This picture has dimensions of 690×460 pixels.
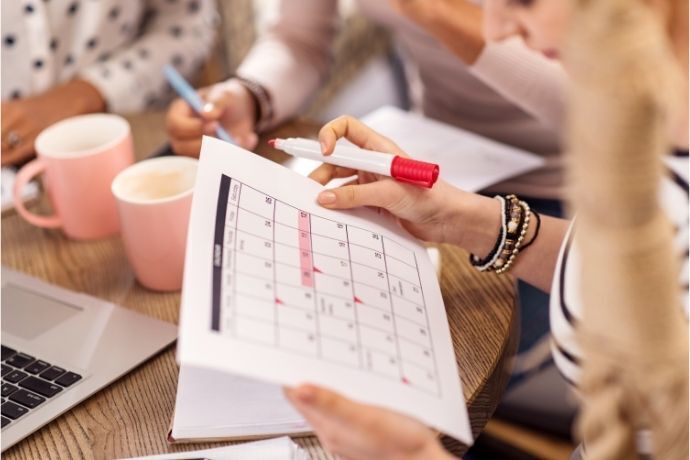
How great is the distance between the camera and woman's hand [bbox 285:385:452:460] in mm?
454

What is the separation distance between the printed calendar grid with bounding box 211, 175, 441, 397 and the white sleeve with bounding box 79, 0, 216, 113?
2.10ft

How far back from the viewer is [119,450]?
576mm

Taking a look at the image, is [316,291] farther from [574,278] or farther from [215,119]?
[215,119]

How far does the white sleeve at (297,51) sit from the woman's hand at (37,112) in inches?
8.5

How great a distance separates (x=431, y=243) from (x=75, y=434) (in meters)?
0.37

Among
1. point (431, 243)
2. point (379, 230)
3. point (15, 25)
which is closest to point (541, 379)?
point (431, 243)

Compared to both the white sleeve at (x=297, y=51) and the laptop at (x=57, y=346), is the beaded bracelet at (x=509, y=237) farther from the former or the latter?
the white sleeve at (x=297, y=51)

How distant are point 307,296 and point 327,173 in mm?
194

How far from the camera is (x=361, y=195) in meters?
0.65

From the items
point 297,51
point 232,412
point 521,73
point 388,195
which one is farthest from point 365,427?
point 297,51

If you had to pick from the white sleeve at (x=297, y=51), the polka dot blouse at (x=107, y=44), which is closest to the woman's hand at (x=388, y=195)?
the white sleeve at (x=297, y=51)

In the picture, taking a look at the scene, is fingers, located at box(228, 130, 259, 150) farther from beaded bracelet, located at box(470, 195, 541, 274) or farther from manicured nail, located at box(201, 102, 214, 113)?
beaded bracelet, located at box(470, 195, 541, 274)

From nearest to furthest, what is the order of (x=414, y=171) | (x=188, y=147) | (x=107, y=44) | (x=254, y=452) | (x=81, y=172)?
1. (x=254, y=452)
2. (x=414, y=171)
3. (x=81, y=172)
4. (x=188, y=147)
5. (x=107, y=44)

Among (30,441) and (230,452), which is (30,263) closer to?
(30,441)
